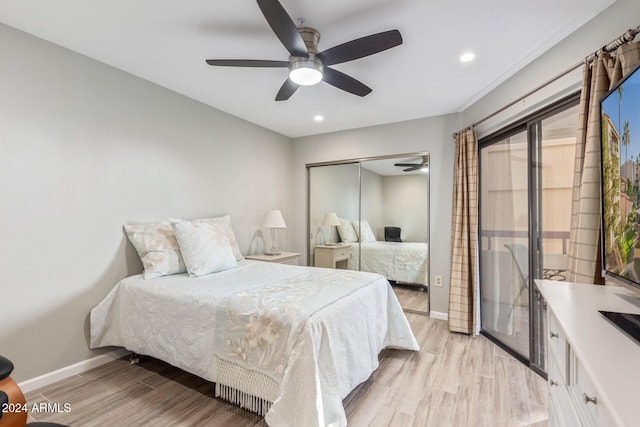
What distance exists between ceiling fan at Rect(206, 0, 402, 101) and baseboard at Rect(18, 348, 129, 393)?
8.23 feet

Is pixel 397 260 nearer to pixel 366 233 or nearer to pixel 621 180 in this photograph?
pixel 366 233

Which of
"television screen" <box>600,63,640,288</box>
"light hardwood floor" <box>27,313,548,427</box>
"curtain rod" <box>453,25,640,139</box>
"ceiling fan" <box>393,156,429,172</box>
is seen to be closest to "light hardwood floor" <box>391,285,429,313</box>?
"light hardwood floor" <box>27,313,548,427</box>

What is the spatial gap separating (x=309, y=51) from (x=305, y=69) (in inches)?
7.1

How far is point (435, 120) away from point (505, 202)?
137 cm

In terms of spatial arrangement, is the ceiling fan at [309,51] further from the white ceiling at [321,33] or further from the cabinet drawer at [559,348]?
the cabinet drawer at [559,348]

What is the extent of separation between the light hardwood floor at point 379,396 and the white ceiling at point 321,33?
249cm

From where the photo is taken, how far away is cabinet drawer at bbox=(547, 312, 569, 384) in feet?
3.55

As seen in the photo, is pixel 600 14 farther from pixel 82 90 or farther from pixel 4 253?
pixel 4 253

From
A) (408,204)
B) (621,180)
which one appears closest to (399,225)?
A: (408,204)

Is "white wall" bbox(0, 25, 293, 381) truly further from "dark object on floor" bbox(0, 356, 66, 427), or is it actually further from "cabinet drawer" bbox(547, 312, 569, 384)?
"cabinet drawer" bbox(547, 312, 569, 384)

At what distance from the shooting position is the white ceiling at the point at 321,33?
176cm

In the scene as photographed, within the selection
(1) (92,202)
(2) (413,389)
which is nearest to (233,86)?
(1) (92,202)

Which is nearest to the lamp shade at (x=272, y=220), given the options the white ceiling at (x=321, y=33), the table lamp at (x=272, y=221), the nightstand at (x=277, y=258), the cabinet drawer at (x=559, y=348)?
the table lamp at (x=272, y=221)

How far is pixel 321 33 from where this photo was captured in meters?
2.00
